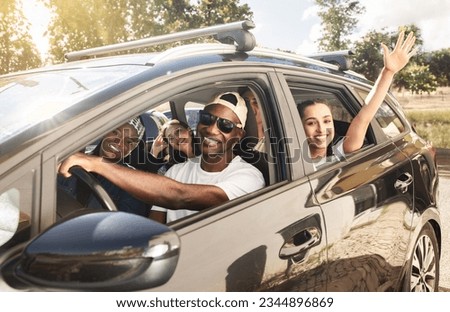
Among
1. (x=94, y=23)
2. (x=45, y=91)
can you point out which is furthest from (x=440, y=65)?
(x=45, y=91)

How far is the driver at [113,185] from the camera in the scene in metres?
1.75

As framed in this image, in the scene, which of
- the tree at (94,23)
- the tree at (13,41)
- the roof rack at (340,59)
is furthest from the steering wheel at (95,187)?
Result: the tree at (94,23)

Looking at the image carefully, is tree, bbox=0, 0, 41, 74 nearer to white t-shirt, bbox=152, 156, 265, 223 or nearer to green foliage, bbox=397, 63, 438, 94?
white t-shirt, bbox=152, 156, 265, 223

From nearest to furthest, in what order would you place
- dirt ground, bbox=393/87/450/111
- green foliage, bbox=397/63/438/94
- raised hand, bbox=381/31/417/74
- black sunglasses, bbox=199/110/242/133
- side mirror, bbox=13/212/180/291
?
side mirror, bbox=13/212/180/291 → black sunglasses, bbox=199/110/242/133 → raised hand, bbox=381/31/417/74 → dirt ground, bbox=393/87/450/111 → green foliage, bbox=397/63/438/94

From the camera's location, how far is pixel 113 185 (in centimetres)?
203

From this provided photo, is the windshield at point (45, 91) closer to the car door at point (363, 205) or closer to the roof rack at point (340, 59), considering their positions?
the car door at point (363, 205)

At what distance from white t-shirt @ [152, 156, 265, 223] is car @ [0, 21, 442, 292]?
0.07m

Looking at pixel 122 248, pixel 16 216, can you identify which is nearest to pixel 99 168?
pixel 16 216

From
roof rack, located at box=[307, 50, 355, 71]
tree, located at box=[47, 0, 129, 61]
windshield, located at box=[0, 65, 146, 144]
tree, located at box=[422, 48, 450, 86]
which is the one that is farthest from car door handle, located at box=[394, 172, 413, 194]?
tree, located at box=[422, 48, 450, 86]

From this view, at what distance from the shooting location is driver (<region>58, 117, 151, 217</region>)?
5.73ft

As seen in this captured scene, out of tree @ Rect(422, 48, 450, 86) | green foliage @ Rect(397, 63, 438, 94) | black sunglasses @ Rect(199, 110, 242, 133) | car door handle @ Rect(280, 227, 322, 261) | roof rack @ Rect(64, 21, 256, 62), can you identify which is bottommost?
car door handle @ Rect(280, 227, 322, 261)

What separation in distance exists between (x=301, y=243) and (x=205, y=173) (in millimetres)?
588

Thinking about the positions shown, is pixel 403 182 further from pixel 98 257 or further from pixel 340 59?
pixel 98 257

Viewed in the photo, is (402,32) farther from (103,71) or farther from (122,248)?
(122,248)
